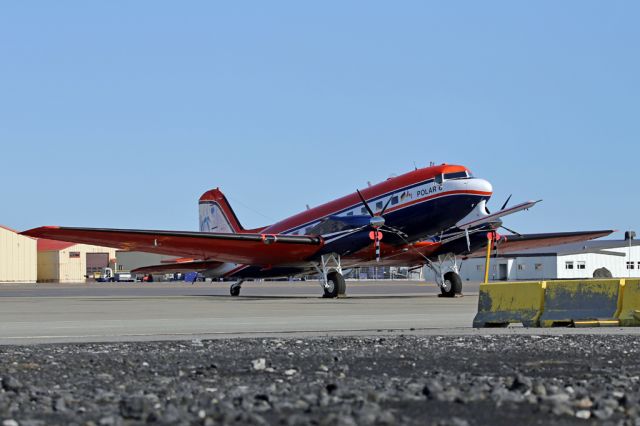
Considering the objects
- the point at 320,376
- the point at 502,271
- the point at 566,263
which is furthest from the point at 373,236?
the point at 502,271

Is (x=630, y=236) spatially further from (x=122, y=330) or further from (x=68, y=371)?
(x=68, y=371)

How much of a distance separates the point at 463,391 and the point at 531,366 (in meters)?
2.39

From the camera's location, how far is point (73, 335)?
15328 mm

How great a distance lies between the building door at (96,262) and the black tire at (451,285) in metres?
104

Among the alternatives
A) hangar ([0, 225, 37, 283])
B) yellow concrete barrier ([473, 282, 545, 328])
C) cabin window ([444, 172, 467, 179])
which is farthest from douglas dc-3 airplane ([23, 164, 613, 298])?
hangar ([0, 225, 37, 283])

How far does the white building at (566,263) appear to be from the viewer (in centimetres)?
9825

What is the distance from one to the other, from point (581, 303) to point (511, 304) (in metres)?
1.27

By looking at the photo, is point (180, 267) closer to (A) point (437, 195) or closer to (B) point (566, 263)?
(A) point (437, 195)

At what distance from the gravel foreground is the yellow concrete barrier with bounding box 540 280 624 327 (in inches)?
127

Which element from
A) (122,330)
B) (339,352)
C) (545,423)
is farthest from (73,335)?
(545,423)

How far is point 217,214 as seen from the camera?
4878cm

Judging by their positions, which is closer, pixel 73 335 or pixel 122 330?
pixel 73 335

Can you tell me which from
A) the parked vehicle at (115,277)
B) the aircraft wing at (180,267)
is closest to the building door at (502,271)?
the parked vehicle at (115,277)

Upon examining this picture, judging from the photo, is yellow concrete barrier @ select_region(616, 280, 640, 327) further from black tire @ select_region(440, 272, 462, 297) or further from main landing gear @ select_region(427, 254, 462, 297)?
black tire @ select_region(440, 272, 462, 297)
